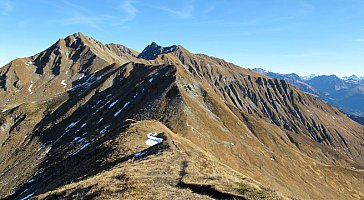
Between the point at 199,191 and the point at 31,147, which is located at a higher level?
the point at 199,191

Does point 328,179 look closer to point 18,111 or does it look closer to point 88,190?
point 88,190

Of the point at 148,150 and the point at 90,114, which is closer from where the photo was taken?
the point at 148,150

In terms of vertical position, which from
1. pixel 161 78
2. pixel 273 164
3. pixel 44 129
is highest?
pixel 161 78

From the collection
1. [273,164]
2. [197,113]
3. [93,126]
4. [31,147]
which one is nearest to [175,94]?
[197,113]

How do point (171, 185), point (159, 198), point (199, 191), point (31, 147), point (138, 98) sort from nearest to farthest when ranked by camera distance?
1. point (159, 198)
2. point (199, 191)
3. point (171, 185)
4. point (138, 98)
5. point (31, 147)

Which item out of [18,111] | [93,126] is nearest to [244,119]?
[93,126]

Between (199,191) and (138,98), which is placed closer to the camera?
(199,191)

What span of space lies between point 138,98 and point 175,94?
62.2 feet

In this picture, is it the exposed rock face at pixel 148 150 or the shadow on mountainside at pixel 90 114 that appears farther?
the shadow on mountainside at pixel 90 114

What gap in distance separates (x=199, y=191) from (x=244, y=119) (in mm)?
165177

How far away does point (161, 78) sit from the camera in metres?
142

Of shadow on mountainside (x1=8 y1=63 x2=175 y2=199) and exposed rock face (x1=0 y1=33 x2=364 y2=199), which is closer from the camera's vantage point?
exposed rock face (x1=0 y1=33 x2=364 y2=199)

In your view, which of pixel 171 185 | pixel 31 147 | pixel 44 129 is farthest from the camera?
pixel 44 129

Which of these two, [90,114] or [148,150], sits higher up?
[90,114]
